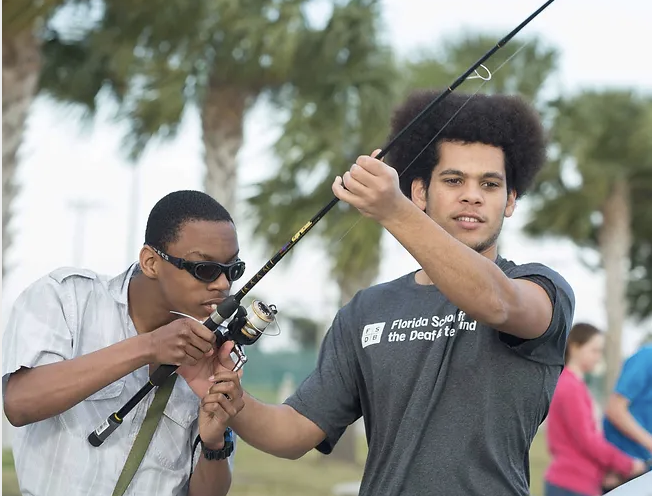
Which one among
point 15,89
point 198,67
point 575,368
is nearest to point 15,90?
point 15,89

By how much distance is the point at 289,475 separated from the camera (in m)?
16.9

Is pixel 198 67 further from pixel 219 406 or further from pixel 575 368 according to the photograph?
pixel 219 406

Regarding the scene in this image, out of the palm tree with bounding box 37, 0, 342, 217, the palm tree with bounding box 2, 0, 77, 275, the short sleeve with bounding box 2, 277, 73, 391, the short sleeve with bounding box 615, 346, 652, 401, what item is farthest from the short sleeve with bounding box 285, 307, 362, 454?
the palm tree with bounding box 37, 0, 342, 217

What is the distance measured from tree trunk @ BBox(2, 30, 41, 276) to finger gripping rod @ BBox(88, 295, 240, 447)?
7890 millimetres

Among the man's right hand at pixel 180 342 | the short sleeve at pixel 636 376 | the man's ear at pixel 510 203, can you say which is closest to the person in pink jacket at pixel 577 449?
the short sleeve at pixel 636 376

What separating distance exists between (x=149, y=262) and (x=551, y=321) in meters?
1.13

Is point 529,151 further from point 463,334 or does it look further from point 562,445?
point 562,445

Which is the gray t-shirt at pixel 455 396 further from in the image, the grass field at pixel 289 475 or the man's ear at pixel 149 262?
the grass field at pixel 289 475

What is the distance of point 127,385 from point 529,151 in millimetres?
1372

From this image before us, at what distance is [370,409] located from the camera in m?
2.94

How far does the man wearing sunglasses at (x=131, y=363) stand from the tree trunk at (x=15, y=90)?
25.3 feet

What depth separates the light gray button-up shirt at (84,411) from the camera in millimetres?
2859

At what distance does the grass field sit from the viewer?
47.0ft

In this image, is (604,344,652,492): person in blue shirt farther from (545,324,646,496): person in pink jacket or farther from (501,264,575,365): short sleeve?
(501,264,575,365): short sleeve
